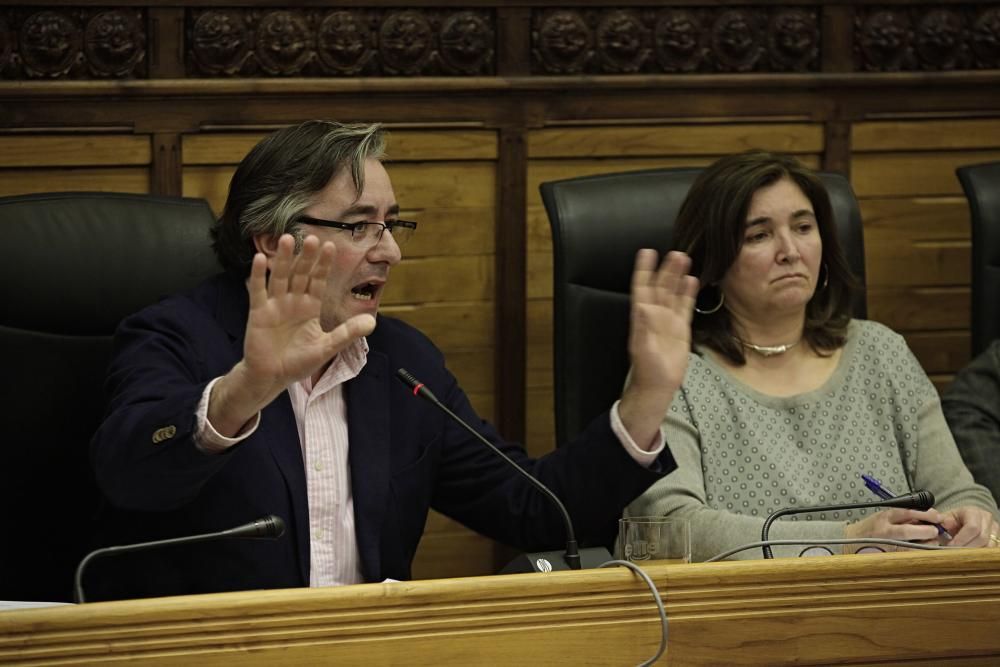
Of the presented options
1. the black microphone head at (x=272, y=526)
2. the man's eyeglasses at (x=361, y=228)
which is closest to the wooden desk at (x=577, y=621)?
the black microphone head at (x=272, y=526)

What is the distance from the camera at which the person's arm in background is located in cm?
244

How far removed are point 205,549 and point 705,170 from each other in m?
1.09

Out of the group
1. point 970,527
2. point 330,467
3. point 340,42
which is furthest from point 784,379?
point 340,42

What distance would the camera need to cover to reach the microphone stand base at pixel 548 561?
1.81 meters

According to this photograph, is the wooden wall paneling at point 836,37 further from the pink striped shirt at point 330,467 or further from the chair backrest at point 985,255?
the pink striped shirt at point 330,467

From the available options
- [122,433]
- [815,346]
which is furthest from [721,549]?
[122,433]

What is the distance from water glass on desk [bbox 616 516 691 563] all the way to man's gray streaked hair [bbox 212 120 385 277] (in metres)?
0.61

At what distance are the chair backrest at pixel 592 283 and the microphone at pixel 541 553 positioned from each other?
0.49 metres

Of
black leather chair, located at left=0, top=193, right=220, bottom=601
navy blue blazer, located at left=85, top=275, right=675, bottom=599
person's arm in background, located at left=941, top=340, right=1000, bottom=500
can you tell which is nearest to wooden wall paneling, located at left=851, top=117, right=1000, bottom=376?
person's arm in background, located at left=941, top=340, right=1000, bottom=500

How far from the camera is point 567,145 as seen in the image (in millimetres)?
2998

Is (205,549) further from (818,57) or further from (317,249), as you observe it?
(818,57)

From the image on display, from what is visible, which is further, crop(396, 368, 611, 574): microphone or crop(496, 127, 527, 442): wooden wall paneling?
crop(496, 127, 527, 442): wooden wall paneling

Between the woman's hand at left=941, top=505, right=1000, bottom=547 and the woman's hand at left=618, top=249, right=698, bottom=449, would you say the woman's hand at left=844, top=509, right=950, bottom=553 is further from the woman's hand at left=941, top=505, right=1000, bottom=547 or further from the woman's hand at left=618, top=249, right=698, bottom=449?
the woman's hand at left=618, top=249, right=698, bottom=449

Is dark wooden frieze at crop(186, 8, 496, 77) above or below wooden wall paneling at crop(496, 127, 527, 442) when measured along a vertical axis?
above
